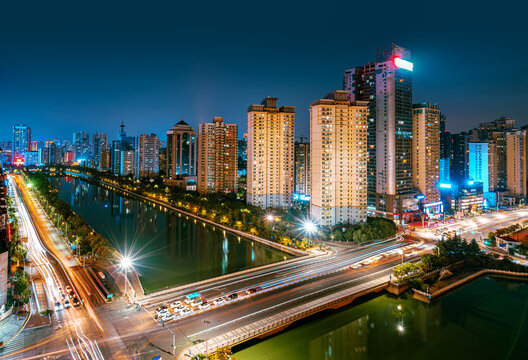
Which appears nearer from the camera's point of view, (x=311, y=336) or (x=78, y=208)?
(x=311, y=336)

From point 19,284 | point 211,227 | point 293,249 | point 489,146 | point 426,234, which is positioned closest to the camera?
point 19,284

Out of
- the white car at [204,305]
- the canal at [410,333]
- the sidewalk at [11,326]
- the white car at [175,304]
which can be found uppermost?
the white car at [175,304]

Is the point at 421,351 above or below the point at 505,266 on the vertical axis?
below

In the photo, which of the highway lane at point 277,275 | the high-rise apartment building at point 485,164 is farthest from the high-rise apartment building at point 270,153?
the high-rise apartment building at point 485,164

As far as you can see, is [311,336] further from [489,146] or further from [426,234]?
[489,146]

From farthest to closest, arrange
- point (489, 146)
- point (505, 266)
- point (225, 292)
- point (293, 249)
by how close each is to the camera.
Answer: point (489, 146), point (293, 249), point (505, 266), point (225, 292)

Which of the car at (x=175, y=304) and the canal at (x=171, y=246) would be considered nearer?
the car at (x=175, y=304)

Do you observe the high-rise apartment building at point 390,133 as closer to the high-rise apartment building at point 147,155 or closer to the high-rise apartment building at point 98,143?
the high-rise apartment building at point 147,155

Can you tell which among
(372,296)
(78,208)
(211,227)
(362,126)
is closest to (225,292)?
(372,296)
